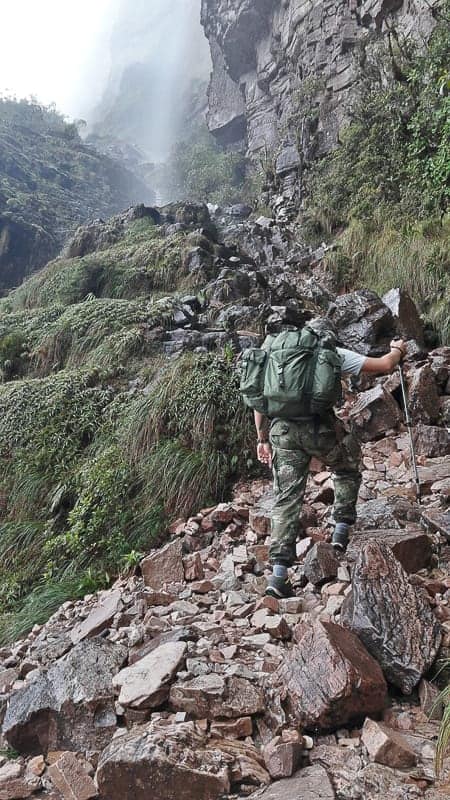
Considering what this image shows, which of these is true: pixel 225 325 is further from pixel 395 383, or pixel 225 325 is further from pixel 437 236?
pixel 437 236

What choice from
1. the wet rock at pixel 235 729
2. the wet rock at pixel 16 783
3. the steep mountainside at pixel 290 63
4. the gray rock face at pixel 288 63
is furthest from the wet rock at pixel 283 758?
the gray rock face at pixel 288 63

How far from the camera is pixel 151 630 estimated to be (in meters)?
2.59

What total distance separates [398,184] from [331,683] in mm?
10547

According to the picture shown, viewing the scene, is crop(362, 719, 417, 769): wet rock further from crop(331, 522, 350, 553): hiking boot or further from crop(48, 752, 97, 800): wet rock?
crop(331, 522, 350, 553): hiking boot

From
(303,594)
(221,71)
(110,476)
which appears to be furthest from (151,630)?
(221,71)

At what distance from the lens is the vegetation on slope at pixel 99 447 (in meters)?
4.16

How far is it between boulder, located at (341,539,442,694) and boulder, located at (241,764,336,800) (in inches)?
20.5

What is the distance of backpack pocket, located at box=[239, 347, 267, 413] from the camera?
9.84ft

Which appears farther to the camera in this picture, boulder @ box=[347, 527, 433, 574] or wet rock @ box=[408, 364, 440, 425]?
wet rock @ box=[408, 364, 440, 425]

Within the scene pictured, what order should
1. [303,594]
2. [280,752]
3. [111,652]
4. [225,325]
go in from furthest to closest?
[225,325], [303,594], [111,652], [280,752]

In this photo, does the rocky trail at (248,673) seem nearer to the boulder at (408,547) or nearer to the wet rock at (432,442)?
the boulder at (408,547)

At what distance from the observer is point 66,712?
2090mm

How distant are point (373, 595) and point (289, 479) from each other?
2.89ft

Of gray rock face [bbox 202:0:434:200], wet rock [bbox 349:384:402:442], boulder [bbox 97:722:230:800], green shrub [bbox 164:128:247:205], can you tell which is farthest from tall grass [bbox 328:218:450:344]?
green shrub [bbox 164:128:247:205]
